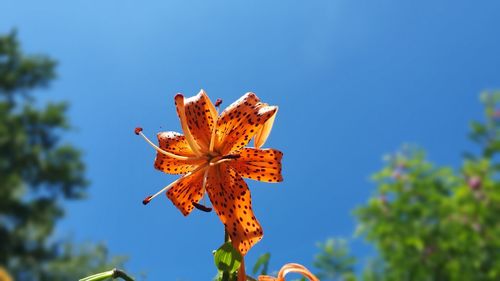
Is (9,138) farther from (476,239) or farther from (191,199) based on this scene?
(191,199)

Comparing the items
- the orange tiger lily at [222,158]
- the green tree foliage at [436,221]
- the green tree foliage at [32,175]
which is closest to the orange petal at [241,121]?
the orange tiger lily at [222,158]

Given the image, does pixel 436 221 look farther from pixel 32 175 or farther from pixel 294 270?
pixel 32 175

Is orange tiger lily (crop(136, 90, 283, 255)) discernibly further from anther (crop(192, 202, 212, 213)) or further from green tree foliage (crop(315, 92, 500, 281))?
green tree foliage (crop(315, 92, 500, 281))

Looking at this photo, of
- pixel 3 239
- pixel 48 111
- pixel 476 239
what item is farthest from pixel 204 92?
pixel 48 111

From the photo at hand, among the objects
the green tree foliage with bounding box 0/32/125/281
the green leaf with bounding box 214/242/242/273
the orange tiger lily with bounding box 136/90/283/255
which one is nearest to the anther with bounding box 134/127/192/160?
the orange tiger lily with bounding box 136/90/283/255

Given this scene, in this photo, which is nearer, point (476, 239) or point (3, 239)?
point (476, 239)

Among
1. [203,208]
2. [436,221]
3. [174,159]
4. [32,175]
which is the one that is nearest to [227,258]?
[203,208]

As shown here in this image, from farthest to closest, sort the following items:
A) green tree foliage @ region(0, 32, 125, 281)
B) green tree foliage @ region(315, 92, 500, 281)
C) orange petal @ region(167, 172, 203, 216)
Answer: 1. green tree foliage @ region(0, 32, 125, 281)
2. green tree foliage @ region(315, 92, 500, 281)
3. orange petal @ region(167, 172, 203, 216)
